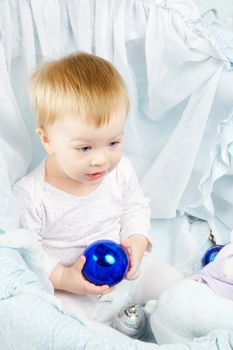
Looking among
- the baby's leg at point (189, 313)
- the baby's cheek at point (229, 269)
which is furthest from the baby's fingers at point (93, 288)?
the baby's cheek at point (229, 269)

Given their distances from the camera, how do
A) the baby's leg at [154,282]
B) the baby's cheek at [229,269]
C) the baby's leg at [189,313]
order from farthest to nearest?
the baby's leg at [154,282] → the baby's cheek at [229,269] → the baby's leg at [189,313]

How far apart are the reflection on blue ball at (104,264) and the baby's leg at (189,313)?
92 millimetres

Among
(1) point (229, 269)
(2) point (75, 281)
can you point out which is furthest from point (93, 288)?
(1) point (229, 269)

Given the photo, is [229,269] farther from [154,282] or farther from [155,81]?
[155,81]

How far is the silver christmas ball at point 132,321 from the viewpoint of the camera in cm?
109

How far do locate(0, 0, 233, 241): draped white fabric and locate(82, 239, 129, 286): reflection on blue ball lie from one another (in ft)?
0.79

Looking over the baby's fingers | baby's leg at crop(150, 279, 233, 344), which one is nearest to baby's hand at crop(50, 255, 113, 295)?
the baby's fingers

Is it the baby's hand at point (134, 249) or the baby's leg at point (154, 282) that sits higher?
the baby's hand at point (134, 249)

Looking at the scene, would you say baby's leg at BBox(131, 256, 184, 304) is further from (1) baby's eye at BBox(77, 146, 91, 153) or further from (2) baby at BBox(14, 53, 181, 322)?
(1) baby's eye at BBox(77, 146, 91, 153)

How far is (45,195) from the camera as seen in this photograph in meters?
1.13

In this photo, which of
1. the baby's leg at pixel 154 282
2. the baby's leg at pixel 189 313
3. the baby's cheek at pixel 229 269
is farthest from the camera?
Result: the baby's leg at pixel 154 282

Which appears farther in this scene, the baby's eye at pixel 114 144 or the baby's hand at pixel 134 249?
the baby's hand at pixel 134 249

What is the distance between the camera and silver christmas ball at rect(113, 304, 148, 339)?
3.57ft

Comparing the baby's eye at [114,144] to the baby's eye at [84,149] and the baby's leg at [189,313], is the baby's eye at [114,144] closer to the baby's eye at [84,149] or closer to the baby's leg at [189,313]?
the baby's eye at [84,149]
